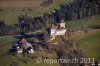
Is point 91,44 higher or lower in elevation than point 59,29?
lower

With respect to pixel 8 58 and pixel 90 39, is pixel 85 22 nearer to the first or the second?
Answer: pixel 90 39

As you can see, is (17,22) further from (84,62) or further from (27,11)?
(84,62)

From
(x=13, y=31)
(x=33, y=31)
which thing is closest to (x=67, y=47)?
(x=33, y=31)

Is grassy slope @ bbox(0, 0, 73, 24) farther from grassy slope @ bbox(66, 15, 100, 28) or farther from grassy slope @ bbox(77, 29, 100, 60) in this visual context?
grassy slope @ bbox(77, 29, 100, 60)

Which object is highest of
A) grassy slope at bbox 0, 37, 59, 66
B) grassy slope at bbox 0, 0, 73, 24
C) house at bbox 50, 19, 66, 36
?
grassy slope at bbox 0, 0, 73, 24

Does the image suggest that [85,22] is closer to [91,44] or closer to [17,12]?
[91,44]

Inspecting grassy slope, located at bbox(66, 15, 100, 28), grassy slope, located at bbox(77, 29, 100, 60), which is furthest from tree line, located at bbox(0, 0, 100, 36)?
grassy slope, located at bbox(77, 29, 100, 60)

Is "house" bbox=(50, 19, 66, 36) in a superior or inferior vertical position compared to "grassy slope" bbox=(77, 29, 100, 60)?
superior

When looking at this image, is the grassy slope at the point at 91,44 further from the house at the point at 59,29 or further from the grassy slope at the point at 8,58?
the grassy slope at the point at 8,58

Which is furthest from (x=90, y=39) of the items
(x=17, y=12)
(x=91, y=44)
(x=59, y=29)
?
(x=17, y=12)

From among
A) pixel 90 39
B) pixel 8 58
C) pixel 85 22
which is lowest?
pixel 8 58

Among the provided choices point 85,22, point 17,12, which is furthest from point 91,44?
point 17,12
